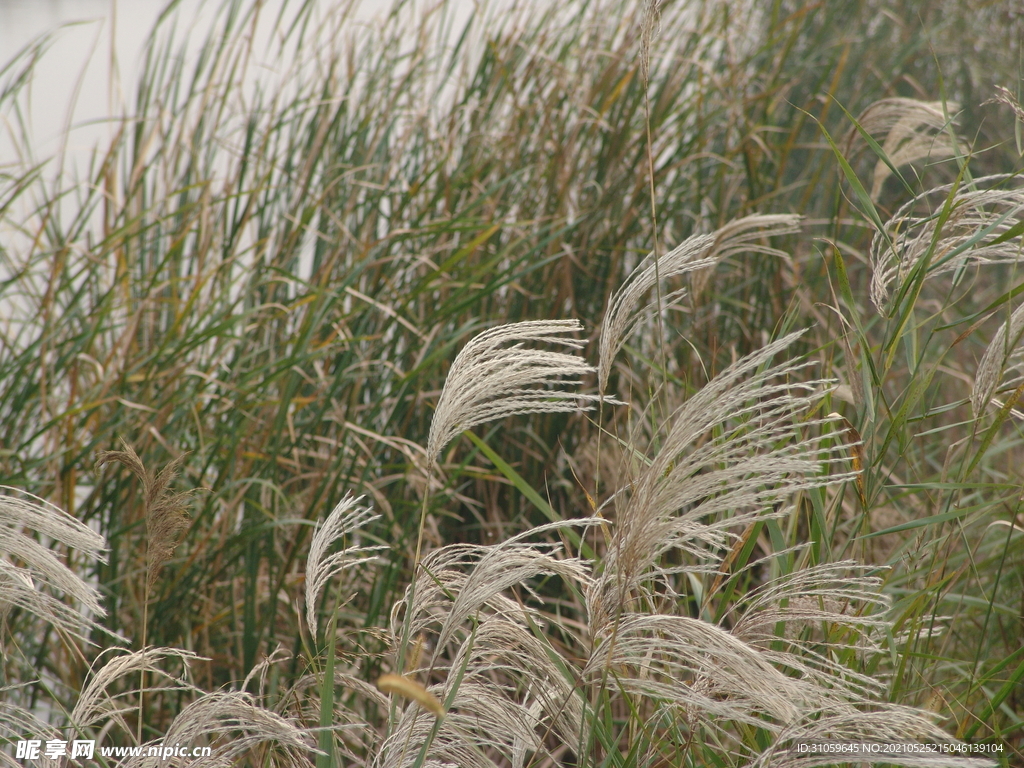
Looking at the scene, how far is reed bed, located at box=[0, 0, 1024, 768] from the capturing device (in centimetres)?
90

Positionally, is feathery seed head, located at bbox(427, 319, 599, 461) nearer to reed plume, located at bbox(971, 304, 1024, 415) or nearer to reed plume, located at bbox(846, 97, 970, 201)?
reed plume, located at bbox(971, 304, 1024, 415)

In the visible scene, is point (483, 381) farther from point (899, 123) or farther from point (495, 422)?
point (495, 422)

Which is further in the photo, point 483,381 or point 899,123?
point 899,123

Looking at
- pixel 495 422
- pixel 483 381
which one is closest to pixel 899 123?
pixel 483 381

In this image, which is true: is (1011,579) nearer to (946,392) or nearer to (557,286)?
(557,286)

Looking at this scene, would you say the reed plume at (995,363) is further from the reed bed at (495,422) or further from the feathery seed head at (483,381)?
the feathery seed head at (483,381)

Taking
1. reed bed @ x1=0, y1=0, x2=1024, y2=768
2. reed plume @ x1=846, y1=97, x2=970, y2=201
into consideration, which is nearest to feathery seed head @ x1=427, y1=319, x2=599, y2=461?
reed bed @ x1=0, y1=0, x2=1024, y2=768

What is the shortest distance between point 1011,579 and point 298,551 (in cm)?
147

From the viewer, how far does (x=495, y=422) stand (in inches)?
90.0

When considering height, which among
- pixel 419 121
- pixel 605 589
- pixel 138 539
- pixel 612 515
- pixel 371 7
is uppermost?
pixel 371 7

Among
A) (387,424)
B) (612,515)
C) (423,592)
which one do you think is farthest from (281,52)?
(423,592)

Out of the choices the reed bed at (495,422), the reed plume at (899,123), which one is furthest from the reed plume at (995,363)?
the reed plume at (899,123)

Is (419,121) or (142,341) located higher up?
(419,121)

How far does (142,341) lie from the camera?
2.17 meters
